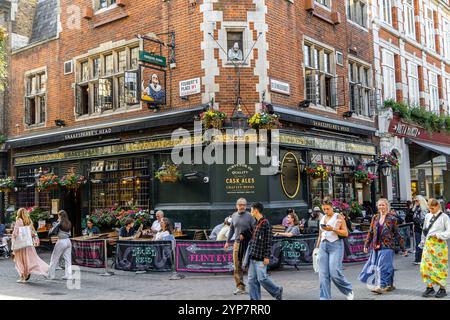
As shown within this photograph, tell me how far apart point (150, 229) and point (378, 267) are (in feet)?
24.8

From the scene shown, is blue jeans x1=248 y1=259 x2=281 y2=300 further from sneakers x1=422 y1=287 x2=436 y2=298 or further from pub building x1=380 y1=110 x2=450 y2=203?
pub building x1=380 y1=110 x2=450 y2=203

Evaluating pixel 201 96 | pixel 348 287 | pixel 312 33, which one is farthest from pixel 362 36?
pixel 348 287

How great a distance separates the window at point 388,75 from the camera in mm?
21078

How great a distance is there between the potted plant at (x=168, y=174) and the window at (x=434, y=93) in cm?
1651

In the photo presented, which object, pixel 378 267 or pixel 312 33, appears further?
pixel 312 33

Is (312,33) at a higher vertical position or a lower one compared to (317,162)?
higher

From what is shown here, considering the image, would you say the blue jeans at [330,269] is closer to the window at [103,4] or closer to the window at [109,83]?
the window at [109,83]

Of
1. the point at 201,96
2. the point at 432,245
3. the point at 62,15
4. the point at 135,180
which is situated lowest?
the point at 432,245

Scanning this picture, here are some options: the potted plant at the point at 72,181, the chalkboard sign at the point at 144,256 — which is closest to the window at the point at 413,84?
the potted plant at the point at 72,181

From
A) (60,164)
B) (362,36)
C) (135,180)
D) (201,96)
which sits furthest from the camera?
(362,36)

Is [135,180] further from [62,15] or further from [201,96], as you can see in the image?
[62,15]

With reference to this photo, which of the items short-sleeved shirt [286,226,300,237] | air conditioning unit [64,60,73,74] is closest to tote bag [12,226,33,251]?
short-sleeved shirt [286,226,300,237]

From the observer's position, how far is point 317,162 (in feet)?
53.1

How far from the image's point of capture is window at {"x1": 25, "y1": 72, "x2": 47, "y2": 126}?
1966 cm
